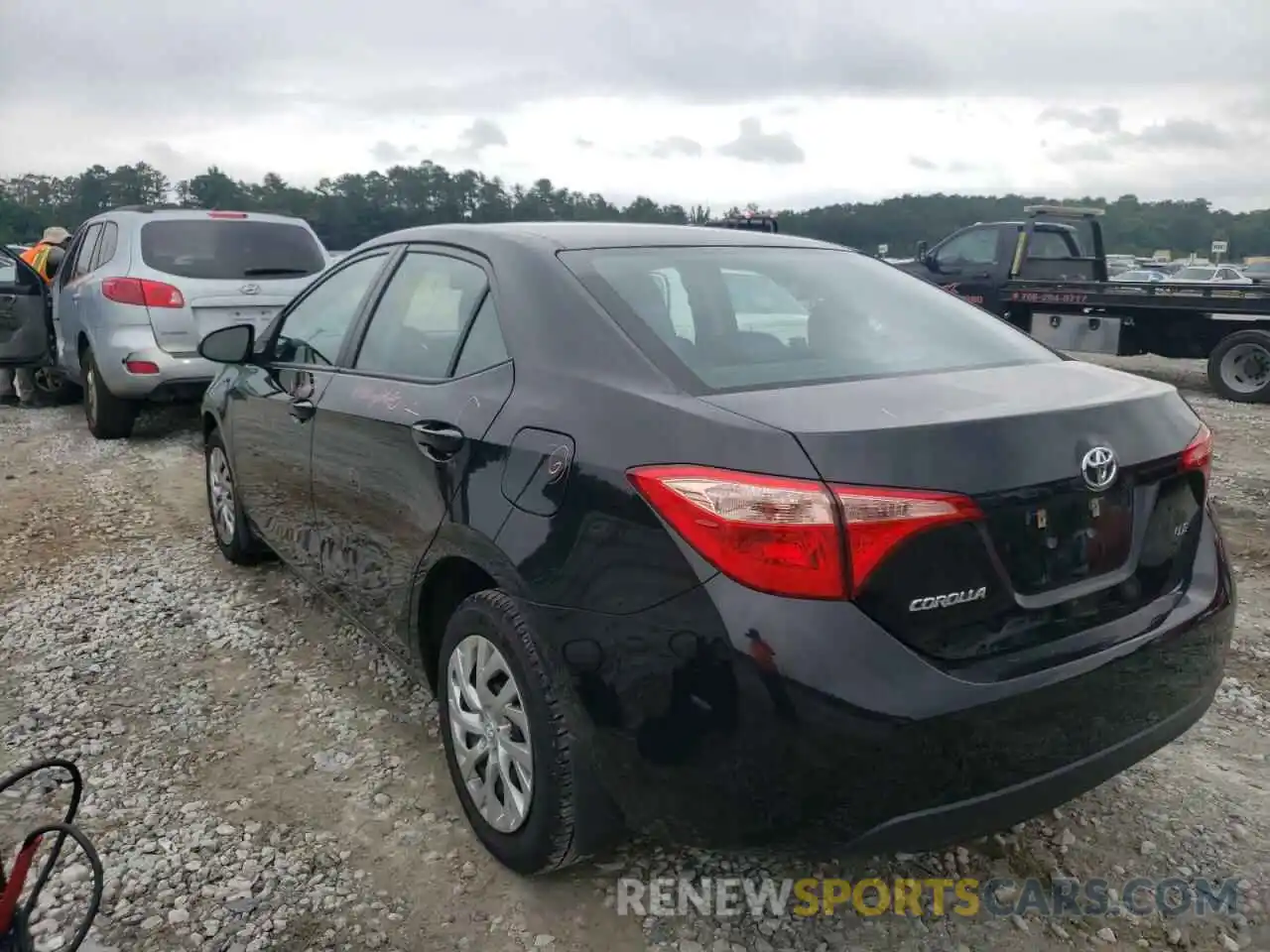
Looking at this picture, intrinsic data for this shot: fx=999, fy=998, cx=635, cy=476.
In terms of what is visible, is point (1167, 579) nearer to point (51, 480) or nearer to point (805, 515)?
point (805, 515)

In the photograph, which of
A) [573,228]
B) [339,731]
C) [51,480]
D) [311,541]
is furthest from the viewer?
[51,480]

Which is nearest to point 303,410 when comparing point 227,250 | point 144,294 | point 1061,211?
point 144,294

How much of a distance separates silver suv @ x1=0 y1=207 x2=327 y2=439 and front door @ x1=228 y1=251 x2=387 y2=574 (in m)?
3.11

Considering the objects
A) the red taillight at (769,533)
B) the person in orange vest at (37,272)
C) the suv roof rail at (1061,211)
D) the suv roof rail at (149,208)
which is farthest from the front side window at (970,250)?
the red taillight at (769,533)

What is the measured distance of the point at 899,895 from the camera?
7.91 ft

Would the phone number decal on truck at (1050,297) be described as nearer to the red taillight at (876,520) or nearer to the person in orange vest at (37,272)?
the person in orange vest at (37,272)

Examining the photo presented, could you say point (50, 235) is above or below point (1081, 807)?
above

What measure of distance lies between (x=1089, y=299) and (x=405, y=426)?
1037 cm

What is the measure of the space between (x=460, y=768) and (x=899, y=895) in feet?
3.74

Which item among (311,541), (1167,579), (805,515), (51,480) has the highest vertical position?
(805,515)

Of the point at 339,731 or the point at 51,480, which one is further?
the point at 51,480

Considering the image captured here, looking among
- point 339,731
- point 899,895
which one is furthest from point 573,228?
point 899,895

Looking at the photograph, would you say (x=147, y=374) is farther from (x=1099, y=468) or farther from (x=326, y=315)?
(x=1099, y=468)

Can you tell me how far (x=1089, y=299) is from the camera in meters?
11.2
